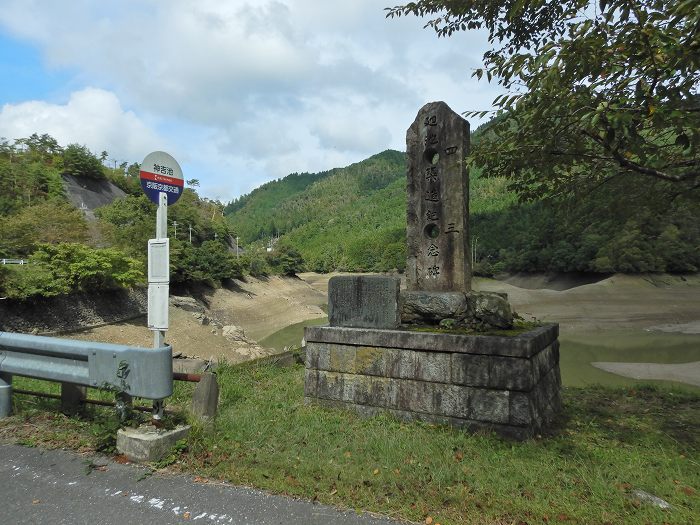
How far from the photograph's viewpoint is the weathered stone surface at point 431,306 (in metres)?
5.67

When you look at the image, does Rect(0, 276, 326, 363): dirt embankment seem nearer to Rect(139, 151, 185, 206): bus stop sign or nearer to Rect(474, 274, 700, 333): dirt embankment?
Rect(139, 151, 185, 206): bus stop sign

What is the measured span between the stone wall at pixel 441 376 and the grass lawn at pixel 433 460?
188mm

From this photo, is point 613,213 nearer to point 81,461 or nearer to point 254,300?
point 81,461

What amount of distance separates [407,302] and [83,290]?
2272 centimetres

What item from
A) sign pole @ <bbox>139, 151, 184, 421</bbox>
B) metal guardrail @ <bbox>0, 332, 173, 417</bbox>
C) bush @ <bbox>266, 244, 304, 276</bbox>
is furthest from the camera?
bush @ <bbox>266, 244, 304, 276</bbox>

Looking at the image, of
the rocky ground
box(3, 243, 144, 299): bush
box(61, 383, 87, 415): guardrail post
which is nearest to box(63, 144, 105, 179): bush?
the rocky ground

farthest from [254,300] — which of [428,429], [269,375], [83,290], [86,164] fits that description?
[428,429]

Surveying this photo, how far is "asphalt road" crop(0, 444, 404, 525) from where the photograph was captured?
2.71m

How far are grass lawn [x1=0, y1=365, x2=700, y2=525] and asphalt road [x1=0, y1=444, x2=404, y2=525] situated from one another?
0.16 meters

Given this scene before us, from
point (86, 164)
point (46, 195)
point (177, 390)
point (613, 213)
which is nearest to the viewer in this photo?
point (177, 390)

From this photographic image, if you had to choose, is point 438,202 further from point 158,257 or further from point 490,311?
point 158,257

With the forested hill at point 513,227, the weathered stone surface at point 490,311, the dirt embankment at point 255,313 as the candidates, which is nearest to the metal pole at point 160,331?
the weathered stone surface at point 490,311

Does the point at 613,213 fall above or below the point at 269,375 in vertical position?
above

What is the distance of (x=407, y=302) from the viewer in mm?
6074
